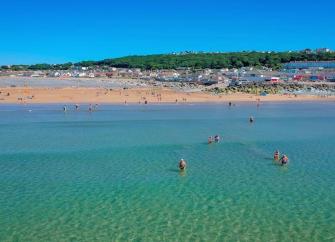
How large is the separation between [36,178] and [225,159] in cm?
1153

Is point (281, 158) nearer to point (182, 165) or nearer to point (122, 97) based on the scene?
point (182, 165)

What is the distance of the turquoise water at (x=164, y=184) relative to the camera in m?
16.7

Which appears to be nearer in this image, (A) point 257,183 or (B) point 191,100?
(A) point 257,183

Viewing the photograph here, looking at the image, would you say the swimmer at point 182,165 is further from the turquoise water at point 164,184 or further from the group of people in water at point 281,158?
the group of people in water at point 281,158

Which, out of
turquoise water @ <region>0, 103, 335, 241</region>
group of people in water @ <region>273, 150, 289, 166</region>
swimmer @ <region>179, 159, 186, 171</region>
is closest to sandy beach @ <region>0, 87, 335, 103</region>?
turquoise water @ <region>0, 103, 335, 241</region>

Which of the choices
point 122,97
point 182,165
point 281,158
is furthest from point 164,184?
point 122,97

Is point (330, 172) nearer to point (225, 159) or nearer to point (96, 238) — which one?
point (225, 159)

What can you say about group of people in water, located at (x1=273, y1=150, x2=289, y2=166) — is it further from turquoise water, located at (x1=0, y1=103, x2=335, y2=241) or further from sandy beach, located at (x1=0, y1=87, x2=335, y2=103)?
sandy beach, located at (x1=0, y1=87, x2=335, y2=103)

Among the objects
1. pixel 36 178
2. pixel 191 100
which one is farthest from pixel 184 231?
pixel 191 100

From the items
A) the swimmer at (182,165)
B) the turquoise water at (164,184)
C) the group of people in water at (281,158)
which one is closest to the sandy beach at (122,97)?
the turquoise water at (164,184)

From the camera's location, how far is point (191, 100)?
3086 inches

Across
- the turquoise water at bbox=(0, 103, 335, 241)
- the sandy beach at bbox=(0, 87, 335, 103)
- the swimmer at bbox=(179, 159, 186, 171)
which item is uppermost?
the swimmer at bbox=(179, 159, 186, 171)

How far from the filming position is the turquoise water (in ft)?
54.9

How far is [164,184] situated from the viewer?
75.3ft
